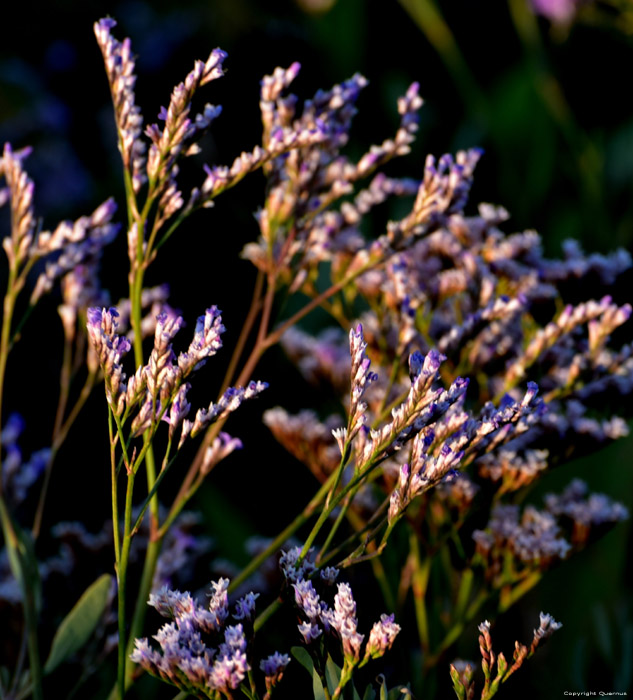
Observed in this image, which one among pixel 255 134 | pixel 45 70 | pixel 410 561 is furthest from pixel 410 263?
pixel 45 70

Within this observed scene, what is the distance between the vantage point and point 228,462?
41.6 inches

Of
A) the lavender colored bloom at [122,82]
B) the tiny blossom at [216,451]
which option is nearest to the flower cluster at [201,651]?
the tiny blossom at [216,451]

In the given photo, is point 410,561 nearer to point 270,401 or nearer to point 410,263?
point 410,263

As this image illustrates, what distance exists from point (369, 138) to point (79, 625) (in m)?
1.17


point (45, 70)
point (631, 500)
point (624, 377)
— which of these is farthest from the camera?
point (45, 70)

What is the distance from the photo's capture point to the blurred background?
91 cm

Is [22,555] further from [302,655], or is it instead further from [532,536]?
[532,536]

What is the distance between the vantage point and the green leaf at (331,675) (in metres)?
0.32

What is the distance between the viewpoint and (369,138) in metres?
1.46

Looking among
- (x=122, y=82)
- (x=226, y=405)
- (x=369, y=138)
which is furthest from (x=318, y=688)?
(x=369, y=138)

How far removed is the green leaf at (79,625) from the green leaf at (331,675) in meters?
0.17

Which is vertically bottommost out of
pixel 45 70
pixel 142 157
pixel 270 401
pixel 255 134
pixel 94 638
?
pixel 94 638

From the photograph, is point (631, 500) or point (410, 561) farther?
point (631, 500)

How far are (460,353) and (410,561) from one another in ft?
0.51
